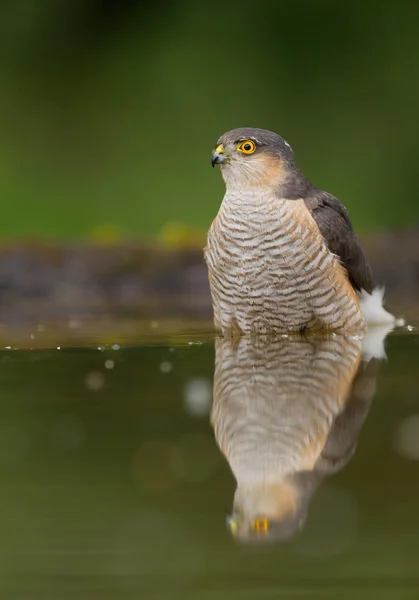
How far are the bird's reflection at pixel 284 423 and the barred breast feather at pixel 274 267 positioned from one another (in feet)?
1.54

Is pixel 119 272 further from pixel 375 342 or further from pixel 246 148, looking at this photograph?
pixel 375 342

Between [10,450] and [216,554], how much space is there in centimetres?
79

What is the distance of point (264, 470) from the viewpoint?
184 centimetres

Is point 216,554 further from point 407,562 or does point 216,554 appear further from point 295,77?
point 295,77

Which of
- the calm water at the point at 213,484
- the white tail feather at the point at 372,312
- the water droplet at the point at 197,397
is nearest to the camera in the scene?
the calm water at the point at 213,484

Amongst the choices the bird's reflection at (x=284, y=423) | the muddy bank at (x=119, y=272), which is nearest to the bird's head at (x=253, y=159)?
the bird's reflection at (x=284, y=423)

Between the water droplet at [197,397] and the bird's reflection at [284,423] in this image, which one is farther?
the water droplet at [197,397]

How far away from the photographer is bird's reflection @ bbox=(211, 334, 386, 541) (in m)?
1.64

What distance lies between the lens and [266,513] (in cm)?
162

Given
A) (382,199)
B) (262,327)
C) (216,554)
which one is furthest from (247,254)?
(382,199)

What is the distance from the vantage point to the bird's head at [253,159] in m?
4.18

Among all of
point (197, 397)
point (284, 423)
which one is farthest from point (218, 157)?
point (284, 423)

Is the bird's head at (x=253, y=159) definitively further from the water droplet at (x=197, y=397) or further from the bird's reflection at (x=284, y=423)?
the water droplet at (x=197, y=397)

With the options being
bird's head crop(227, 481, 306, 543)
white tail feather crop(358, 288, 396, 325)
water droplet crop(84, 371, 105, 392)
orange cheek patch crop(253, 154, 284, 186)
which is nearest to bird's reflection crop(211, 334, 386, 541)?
bird's head crop(227, 481, 306, 543)
